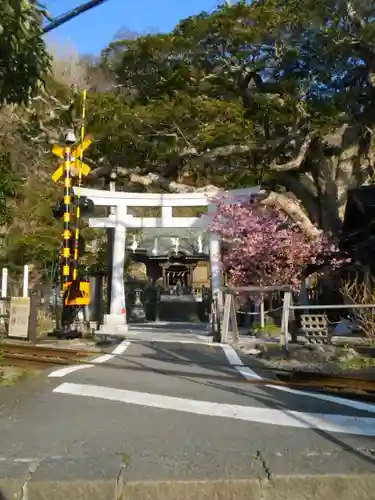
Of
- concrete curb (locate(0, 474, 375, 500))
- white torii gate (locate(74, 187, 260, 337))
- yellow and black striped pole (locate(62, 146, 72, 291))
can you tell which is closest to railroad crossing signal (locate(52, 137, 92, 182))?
yellow and black striped pole (locate(62, 146, 72, 291))

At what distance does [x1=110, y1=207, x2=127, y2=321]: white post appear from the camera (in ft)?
64.0

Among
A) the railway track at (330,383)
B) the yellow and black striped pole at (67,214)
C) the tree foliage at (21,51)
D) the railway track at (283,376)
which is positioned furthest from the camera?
the yellow and black striped pole at (67,214)

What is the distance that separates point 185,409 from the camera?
613 cm

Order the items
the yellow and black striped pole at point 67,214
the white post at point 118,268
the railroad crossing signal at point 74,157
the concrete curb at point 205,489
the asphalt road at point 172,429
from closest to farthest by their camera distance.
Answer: the concrete curb at point 205,489 → the asphalt road at point 172,429 → the yellow and black striped pole at point 67,214 → the railroad crossing signal at point 74,157 → the white post at point 118,268

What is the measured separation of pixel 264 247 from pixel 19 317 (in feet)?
26.6

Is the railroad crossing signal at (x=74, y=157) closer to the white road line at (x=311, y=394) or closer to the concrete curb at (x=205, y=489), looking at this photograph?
the white road line at (x=311, y=394)

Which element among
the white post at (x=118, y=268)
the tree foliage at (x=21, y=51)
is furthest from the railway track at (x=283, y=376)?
the white post at (x=118, y=268)

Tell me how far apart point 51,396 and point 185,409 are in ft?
5.61

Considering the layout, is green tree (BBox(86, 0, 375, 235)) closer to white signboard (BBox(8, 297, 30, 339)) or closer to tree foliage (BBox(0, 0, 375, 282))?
tree foliage (BBox(0, 0, 375, 282))

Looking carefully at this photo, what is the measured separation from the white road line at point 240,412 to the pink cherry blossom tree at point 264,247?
11.6m

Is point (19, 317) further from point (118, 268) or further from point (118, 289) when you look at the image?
point (118, 268)

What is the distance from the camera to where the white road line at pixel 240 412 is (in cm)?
536

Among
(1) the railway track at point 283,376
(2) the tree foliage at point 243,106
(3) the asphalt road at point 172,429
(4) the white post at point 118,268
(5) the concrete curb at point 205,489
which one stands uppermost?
(2) the tree foliage at point 243,106

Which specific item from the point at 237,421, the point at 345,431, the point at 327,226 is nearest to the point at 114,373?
the point at 237,421
